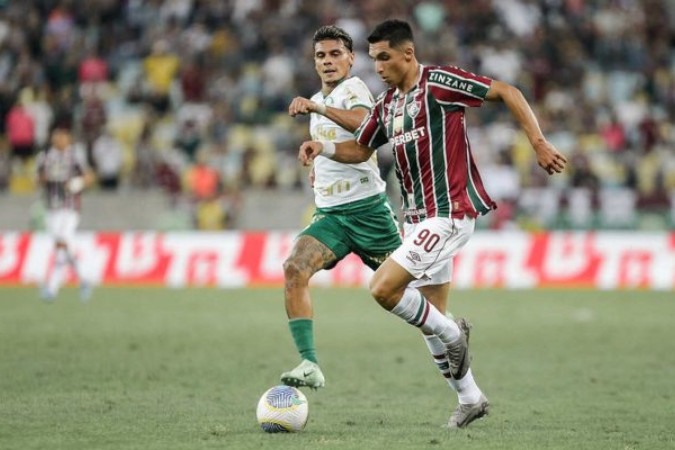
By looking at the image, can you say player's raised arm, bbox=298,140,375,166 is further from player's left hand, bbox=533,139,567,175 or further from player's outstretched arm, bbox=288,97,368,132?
player's left hand, bbox=533,139,567,175

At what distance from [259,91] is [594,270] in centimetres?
828

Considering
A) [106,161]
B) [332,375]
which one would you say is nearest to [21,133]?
[106,161]

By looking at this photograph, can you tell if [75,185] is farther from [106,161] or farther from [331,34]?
[331,34]

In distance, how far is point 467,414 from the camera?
8570mm

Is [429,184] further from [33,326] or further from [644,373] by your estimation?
[33,326]

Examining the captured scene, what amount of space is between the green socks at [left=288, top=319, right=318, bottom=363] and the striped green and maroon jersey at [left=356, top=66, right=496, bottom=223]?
3.73 ft

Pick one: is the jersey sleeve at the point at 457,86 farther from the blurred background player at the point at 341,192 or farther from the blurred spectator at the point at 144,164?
the blurred spectator at the point at 144,164

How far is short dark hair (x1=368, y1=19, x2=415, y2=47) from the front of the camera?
854cm

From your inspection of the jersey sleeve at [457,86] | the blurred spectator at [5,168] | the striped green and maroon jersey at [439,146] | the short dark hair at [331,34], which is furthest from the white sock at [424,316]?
the blurred spectator at [5,168]

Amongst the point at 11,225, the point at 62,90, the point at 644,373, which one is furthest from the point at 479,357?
the point at 62,90

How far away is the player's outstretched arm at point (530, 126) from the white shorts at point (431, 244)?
753mm

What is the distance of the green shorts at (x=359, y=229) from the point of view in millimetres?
9609

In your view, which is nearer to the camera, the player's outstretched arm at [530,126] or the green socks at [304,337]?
the player's outstretched arm at [530,126]

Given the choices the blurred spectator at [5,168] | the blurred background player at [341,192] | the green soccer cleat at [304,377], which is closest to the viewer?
the green soccer cleat at [304,377]
